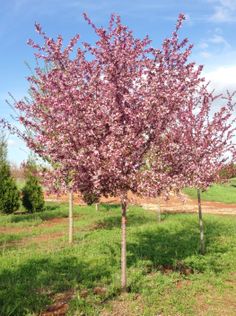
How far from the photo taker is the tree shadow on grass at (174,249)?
9.87 metres

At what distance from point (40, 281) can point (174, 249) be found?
474 cm

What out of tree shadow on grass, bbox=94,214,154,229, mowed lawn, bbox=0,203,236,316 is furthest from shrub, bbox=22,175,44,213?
mowed lawn, bbox=0,203,236,316

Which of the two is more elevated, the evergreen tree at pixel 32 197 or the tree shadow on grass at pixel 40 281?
the evergreen tree at pixel 32 197

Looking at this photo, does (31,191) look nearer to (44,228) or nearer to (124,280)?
(44,228)

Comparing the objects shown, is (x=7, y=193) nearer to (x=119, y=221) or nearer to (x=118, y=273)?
(x=119, y=221)

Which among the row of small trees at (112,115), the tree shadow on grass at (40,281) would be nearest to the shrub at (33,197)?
the tree shadow on grass at (40,281)

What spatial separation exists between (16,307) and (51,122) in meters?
3.35

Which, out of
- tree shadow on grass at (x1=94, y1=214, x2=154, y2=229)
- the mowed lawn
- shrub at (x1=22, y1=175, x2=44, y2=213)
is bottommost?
the mowed lawn

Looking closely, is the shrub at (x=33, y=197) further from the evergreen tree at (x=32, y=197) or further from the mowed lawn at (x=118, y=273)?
the mowed lawn at (x=118, y=273)

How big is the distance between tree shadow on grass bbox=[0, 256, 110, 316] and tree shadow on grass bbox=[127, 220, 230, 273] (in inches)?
55.3

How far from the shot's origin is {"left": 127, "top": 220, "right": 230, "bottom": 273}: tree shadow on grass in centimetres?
987

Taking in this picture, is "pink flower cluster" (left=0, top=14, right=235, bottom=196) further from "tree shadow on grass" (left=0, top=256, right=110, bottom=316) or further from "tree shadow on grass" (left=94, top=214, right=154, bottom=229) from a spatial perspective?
"tree shadow on grass" (left=94, top=214, right=154, bottom=229)

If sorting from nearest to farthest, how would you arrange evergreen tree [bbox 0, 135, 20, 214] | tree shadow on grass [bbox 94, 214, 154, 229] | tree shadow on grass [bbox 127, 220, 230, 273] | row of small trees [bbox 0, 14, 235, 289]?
row of small trees [bbox 0, 14, 235, 289], tree shadow on grass [bbox 127, 220, 230, 273], tree shadow on grass [bbox 94, 214, 154, 229], evergreen tree [bbox 0, 135, 20, 214]

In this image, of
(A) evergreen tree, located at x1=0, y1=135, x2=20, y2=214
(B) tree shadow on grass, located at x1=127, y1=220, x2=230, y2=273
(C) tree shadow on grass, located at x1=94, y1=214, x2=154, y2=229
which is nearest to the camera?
(B) tree shadow on grass, located at x1=127, y1=220, x2=230, y2=273
